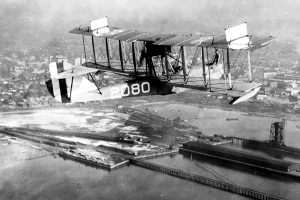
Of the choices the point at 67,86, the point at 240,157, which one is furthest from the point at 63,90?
the point at 240,157

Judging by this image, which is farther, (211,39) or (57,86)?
(57,86)

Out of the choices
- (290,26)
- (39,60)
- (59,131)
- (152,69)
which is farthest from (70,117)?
(290,26)

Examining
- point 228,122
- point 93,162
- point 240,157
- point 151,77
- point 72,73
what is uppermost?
point 72,73

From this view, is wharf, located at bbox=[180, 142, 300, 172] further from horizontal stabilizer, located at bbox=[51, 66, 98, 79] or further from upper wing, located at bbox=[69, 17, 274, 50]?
horizontal stabilizer, located at bbox=[51, 66, 98, 79]

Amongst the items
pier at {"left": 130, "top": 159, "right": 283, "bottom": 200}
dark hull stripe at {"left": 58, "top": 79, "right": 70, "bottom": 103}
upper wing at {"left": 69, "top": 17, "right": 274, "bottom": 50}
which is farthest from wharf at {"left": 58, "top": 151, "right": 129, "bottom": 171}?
dark hull stripe at {"left": 58, "top": 79, "right": 70, "bottom": 103}

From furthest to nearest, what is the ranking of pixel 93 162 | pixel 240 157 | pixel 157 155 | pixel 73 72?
pixel 157 155 < pixel 93 162 < pixel 240 157 < pixel 73 72

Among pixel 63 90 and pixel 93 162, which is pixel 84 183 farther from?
pixel 63 90

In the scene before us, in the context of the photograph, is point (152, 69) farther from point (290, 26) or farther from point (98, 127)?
point (290, 26)
